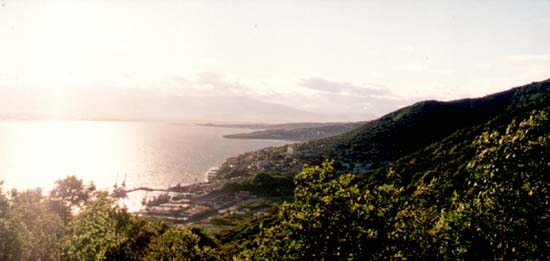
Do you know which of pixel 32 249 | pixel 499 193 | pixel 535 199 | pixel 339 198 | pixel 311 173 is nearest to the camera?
pixel 535 199

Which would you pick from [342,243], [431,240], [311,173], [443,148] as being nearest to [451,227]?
[431,240]

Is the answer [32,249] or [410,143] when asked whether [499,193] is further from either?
[410,143]

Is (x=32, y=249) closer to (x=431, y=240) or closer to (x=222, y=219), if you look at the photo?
(x=431, y=240)

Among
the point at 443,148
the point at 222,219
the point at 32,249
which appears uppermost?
the point at 443,148

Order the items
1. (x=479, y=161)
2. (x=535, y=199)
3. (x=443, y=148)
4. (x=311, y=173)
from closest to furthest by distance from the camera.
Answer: (x=535, y=199) → (x=479, y=161) → (x=311, y=173) → (x=443, y=148)

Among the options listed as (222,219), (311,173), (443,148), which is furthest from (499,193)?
(222,219)

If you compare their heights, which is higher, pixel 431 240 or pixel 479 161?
pixel 479 161

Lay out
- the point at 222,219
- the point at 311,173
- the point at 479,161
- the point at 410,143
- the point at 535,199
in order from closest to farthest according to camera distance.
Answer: the point at 535,199, the point at 479,161, the point at 311,173, the point at 222,219, the point at 410,143

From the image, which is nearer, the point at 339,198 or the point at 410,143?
the point at 339,198

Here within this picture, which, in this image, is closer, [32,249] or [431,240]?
[431,240]
